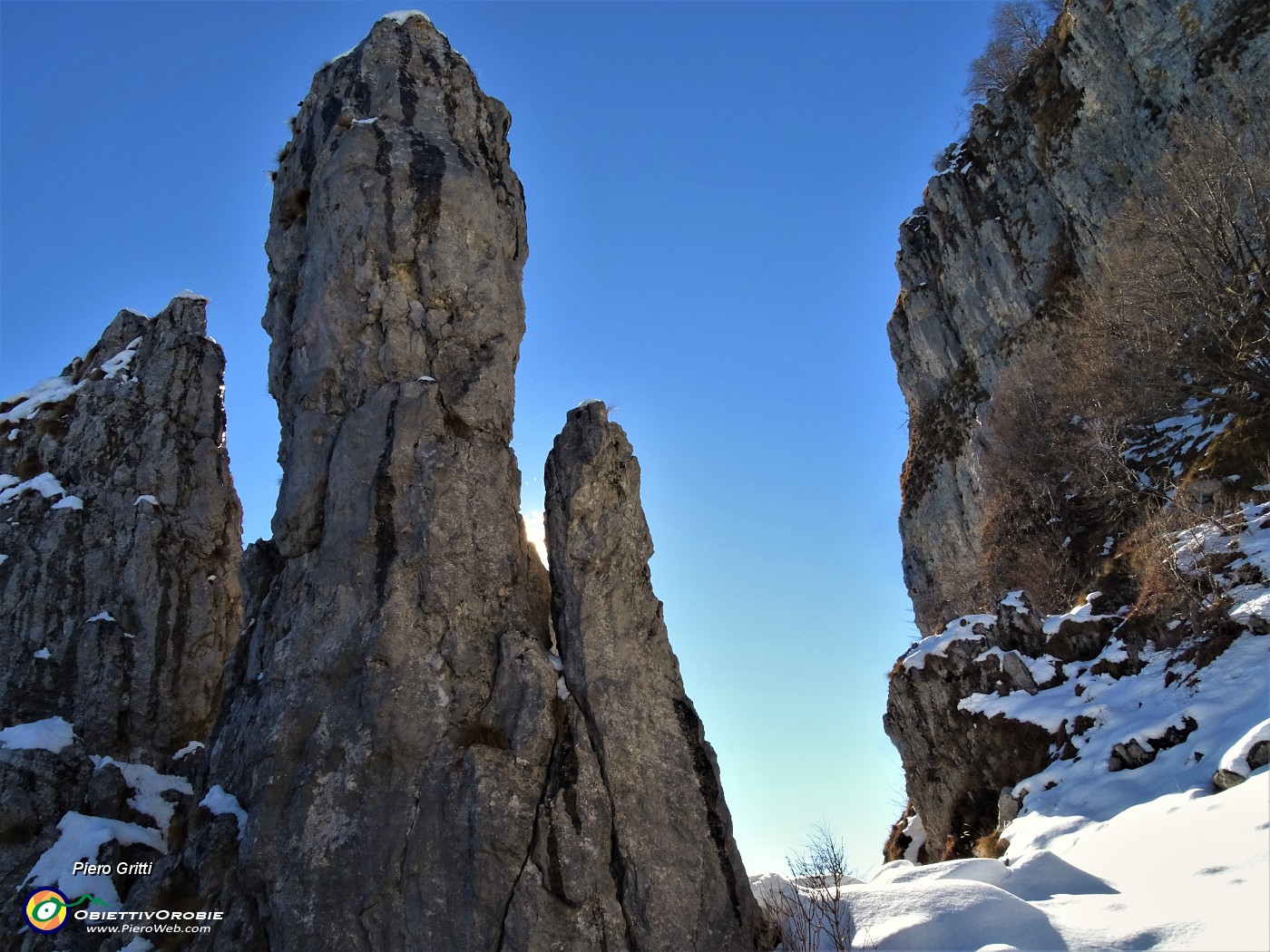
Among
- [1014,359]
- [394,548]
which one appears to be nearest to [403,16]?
Answer: [394,548]

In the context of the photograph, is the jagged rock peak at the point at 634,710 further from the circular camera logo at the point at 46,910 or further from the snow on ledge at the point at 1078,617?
the circular camera logo at the point at 46,910

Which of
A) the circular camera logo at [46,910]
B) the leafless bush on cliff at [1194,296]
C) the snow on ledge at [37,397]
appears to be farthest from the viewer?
the snow on ledge at [37,397]

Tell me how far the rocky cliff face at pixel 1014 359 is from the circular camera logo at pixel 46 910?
682 inches

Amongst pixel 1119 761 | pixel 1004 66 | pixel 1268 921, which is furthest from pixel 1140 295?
pixel 1004 66

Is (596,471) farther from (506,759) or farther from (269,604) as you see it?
(269,604)

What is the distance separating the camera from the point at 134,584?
2669 cm

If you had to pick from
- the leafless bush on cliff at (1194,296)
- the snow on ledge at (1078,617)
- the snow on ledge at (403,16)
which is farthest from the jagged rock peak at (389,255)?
the leafless bush on cliff at (1194,296)

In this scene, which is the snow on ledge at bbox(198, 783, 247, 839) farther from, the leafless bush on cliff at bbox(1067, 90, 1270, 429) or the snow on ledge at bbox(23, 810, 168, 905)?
the leafless bush on cliff at bbox(1067, 90, 1270, 429)

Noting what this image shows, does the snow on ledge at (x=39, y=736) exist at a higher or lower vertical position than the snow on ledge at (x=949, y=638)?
higher

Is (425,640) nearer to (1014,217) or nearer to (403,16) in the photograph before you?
(403,16)

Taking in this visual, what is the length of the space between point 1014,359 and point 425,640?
32.6 meters

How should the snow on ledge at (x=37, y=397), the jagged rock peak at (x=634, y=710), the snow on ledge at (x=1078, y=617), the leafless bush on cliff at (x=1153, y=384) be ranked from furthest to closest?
1. the snow on ledge at (x=37, y=397)
2. the leafless bush on cliff at (x=1153, y=384)
3. the snow on ledge at (x=1078, y=617)
4. the jagged rock peak at (x=634, y=710)

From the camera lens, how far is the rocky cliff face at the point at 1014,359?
57.1 feet

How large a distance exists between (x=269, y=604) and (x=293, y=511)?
76.1 inches
